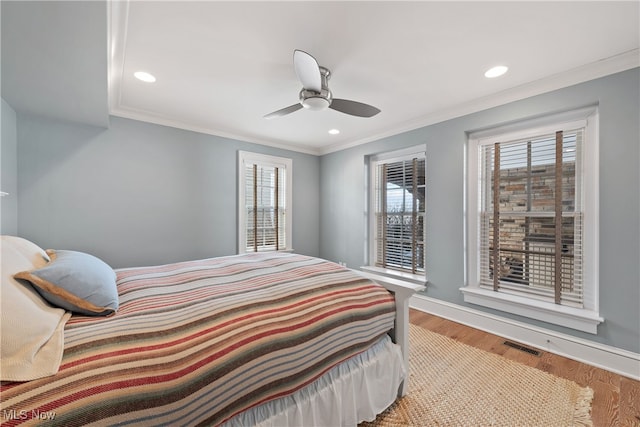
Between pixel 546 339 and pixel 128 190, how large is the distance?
4785 mm

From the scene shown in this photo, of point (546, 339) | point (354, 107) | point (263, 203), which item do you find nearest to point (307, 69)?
point (354, 107)

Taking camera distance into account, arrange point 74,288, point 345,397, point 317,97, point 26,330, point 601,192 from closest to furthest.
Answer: point 26,330
point 74,288
point 345,397
point 317,97
point 601,192

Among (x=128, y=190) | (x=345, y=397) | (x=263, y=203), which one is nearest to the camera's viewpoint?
(x=345, y=397)

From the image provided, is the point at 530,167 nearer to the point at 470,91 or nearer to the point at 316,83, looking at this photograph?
the point at 470,91

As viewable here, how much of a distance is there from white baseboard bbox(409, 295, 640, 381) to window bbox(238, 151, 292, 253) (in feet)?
8.43

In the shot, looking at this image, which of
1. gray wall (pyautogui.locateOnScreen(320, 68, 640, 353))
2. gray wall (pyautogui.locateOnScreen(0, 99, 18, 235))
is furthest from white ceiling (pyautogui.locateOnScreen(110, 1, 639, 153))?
gray wall (pyautogui.locateOnScreen(0, 99, 18, 235))

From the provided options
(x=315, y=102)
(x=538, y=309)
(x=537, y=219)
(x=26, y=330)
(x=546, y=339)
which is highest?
(x=315, y=102)

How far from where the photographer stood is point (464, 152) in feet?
9.88

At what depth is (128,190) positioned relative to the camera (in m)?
3.13

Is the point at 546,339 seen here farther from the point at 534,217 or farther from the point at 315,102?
the point at 315,102

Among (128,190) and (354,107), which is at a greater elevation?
(354,107)

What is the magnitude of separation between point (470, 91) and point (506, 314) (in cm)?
237

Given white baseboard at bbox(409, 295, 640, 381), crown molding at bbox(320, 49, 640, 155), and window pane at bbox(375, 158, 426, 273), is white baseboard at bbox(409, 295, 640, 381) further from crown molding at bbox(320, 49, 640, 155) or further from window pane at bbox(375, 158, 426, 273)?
crown molding at bbox(320, 49, 640, 155)

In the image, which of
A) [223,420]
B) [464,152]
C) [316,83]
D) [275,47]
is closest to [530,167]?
[464,152]
